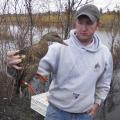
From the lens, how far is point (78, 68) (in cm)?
243

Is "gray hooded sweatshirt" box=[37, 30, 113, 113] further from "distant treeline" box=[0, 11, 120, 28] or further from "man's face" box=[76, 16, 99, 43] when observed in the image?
"distant treeline" box=[0, 11, 120, 28]

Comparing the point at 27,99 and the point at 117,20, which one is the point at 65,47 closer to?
the point at 27,99

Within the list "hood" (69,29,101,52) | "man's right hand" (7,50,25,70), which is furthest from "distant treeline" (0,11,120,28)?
"man's right hand" (7,50,25,70)

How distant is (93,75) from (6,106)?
125 inches

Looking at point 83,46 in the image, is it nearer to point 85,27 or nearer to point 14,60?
point 85,27

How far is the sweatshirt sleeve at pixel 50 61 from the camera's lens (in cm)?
230

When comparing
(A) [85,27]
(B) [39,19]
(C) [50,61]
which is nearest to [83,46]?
(A) [85,27]

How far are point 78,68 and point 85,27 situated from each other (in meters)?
0.34

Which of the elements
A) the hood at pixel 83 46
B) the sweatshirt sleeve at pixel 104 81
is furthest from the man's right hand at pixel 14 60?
the sweatshirt sleeve at pixel 104 81

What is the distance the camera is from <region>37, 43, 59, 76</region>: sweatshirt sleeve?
2.30 meters

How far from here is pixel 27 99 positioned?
5.75 metres

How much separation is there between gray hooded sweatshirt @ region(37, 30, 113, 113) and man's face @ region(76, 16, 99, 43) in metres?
0.07

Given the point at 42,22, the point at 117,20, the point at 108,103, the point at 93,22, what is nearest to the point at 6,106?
the point at 42,22

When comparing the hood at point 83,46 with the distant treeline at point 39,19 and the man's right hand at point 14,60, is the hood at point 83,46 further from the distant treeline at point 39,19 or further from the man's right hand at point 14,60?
the distant treeline at point 39,19
